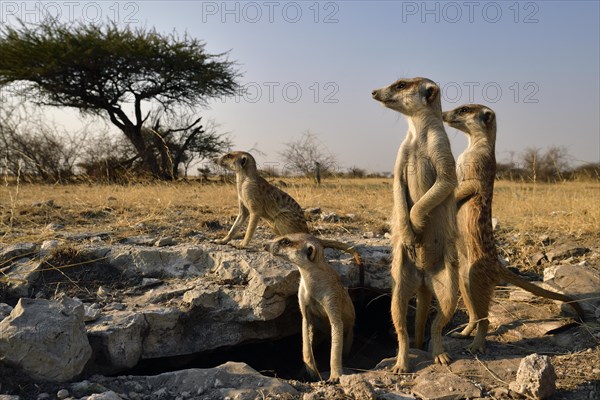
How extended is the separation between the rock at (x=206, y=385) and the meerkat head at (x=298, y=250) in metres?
0.94

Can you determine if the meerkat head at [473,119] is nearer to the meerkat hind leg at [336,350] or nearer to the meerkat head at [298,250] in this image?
the meerkat head at [298,250]

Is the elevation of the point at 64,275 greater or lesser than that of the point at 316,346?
greater

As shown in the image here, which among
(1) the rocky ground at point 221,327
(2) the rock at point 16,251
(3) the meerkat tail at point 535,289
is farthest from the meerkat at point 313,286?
(2) the rock at point 16,251

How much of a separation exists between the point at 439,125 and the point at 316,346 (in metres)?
2.65

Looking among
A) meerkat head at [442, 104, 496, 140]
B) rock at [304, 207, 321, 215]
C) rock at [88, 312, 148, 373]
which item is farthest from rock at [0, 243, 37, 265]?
meerkat head at [442, 104, 496, 140]

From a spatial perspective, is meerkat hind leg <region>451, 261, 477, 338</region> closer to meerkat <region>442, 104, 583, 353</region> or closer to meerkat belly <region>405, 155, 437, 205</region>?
meerkat <region>442, 104, 583, 353</region>

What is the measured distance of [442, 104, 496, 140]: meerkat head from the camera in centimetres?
438

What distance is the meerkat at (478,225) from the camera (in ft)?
12.3

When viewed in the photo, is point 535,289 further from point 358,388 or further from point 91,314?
point 91,314

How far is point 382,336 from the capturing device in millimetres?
5516

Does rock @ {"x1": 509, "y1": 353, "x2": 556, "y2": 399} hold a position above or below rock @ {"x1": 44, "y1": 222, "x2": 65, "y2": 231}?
below

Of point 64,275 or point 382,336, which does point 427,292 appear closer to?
point 382,336

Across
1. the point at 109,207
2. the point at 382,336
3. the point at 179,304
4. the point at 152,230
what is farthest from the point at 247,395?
the point at 109,207

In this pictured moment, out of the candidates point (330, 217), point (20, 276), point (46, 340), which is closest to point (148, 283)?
point (20, 276)
